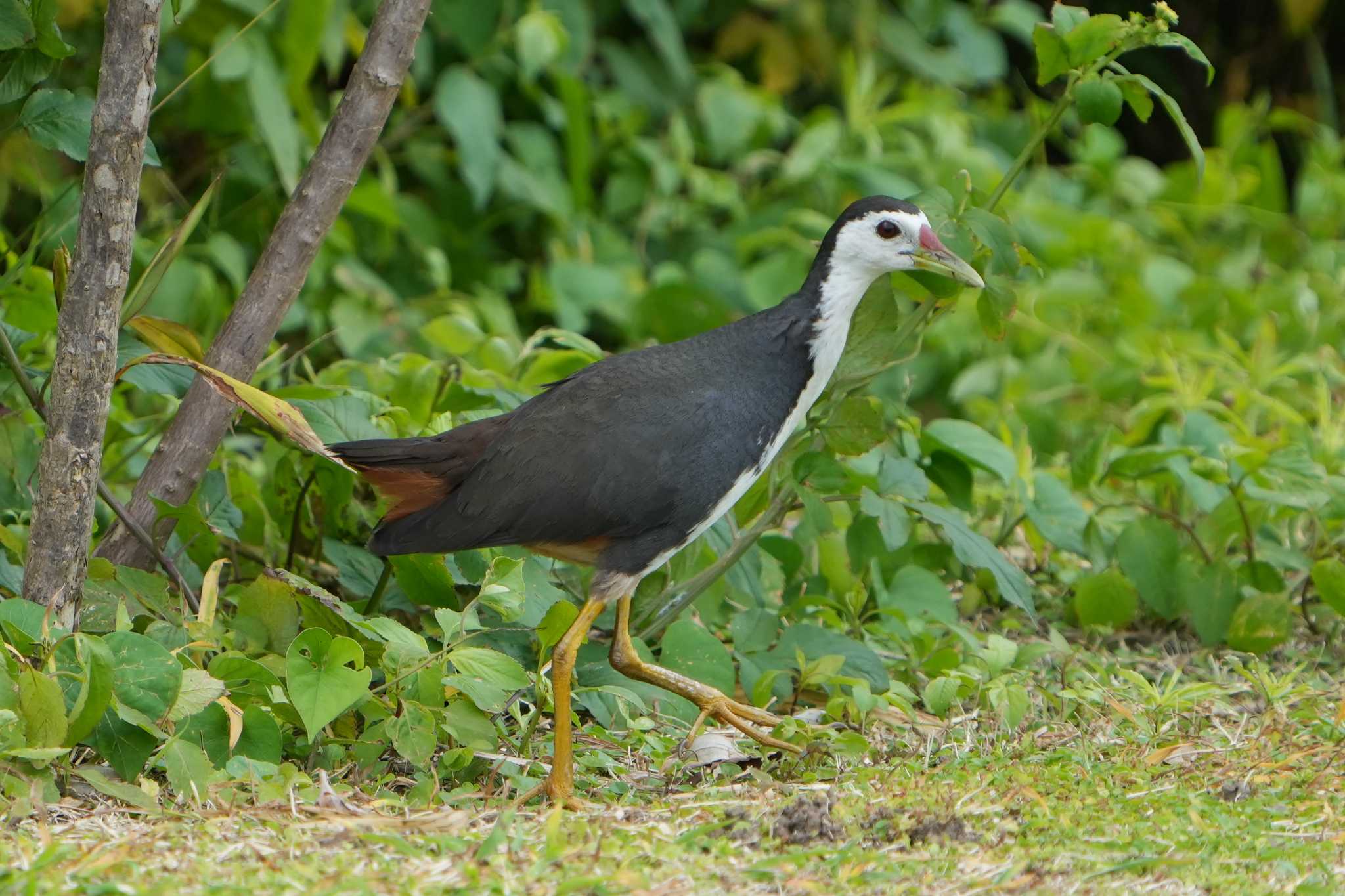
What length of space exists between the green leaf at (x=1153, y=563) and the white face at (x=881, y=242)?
1.08 metres

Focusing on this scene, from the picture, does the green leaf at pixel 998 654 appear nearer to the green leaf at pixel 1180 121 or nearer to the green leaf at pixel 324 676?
the green leaf at pixel 1180 121

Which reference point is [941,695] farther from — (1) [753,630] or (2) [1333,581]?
(2) [1333,581]

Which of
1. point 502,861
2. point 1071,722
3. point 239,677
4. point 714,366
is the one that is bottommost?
point 1071,722

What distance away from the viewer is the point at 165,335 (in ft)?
10.8

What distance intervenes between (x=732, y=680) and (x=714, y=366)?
0.74 m

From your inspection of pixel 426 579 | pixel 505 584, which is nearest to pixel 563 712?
pixel 505 584

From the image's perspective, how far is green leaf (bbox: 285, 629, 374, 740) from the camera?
2842 mm

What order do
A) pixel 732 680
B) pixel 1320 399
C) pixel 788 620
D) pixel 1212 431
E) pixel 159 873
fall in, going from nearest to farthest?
pixel 159 873 < pixel 732 680 < pixel 788 620 < pixel 1212 431 < pixel 1320 399

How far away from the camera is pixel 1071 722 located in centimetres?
344

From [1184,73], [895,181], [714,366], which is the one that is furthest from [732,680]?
[1184,73]

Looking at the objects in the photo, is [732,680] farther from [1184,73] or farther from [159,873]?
[1184,73]

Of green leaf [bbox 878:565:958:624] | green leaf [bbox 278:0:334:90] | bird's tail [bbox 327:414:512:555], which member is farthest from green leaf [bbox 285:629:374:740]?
green leaf [bbox 278:0:334:90]

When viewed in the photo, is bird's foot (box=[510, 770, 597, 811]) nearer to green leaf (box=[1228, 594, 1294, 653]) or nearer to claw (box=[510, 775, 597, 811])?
claw (box=[510, 775, 597, 811])

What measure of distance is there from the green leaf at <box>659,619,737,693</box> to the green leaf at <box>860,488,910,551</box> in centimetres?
46
